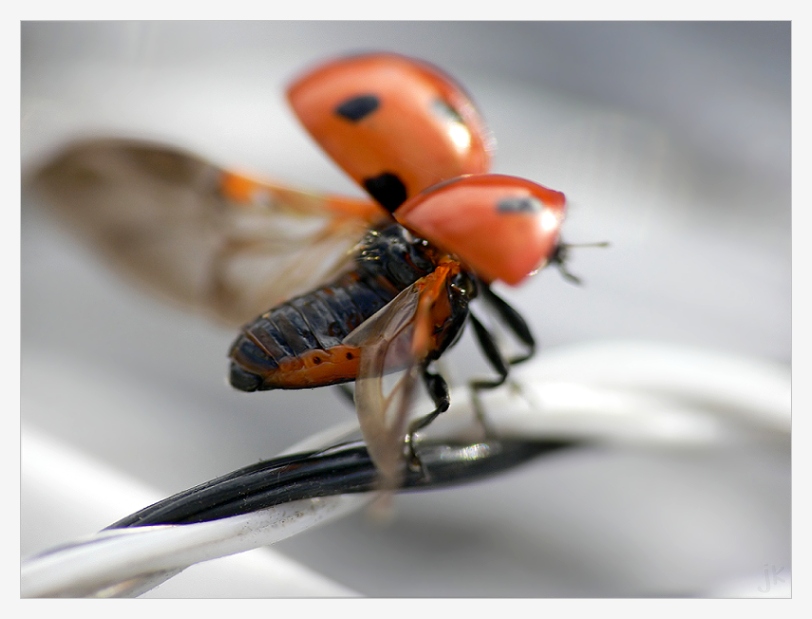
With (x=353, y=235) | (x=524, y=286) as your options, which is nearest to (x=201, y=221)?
(x=353, y=235)

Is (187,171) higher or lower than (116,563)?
higher

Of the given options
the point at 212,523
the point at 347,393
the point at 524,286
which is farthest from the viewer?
the point at 524,286

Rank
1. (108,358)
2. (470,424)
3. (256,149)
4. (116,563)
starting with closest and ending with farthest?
(116,563), (470,424), (108,358), (256,149)

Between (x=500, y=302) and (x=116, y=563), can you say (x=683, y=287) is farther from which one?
(x=116, y=563)

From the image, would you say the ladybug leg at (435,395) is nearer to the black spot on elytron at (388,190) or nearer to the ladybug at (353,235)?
the ladybug at (353,235)

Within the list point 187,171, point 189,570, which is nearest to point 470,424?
point 189,570

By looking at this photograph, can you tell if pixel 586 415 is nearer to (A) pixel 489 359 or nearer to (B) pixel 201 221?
(A) pixel 489 359

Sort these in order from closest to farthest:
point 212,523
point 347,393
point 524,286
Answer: point 212,523 < point 347,393 < point 524,286
